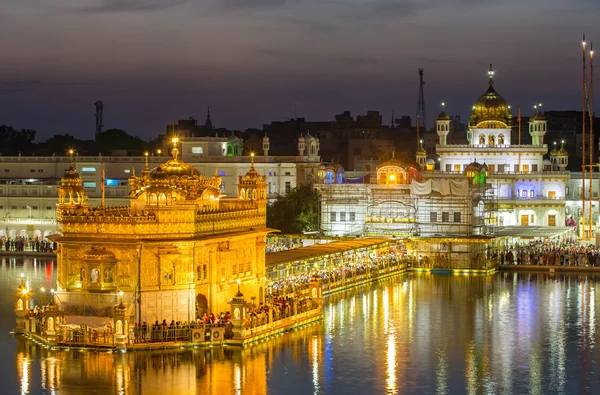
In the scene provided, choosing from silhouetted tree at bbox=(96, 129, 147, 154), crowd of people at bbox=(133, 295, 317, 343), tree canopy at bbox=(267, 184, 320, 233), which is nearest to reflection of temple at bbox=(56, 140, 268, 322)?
crowd of people at bbox=(133, 295, 317, 343)

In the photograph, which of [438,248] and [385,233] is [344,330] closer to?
[438,248]

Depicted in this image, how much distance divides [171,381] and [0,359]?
5.45 m

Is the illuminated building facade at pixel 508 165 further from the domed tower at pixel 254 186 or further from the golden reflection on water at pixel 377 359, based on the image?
the domed tower at pixel 254 186

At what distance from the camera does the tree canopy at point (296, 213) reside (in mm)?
68312

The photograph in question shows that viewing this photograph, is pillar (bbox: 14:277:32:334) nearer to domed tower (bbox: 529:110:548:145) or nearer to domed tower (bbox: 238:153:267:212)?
domed tower (bbox: 238:153:267:212)

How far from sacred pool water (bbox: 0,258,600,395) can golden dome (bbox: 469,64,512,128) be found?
3558 cm

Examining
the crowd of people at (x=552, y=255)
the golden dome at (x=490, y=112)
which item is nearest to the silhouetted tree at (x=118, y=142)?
the golden dome at (x=490, y=112)

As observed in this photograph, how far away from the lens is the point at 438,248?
5772 centimetres

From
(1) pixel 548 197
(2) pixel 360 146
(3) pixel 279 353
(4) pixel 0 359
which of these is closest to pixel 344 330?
(3) pixel 279 353

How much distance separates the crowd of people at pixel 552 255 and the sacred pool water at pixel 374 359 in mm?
13240

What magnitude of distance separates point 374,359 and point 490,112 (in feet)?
161

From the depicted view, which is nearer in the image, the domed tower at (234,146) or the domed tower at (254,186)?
the domed tower at (254,186)

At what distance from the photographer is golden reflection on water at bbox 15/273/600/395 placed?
29031 mm

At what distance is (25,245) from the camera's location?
68.1m
